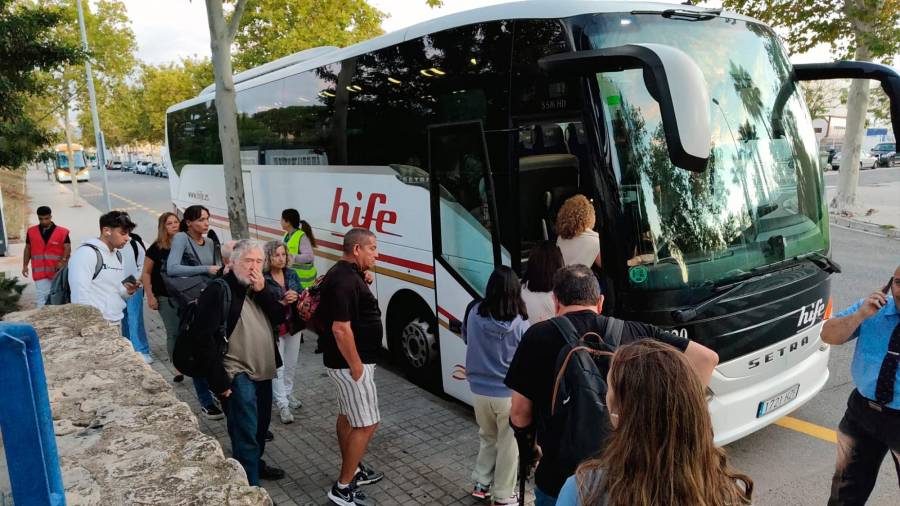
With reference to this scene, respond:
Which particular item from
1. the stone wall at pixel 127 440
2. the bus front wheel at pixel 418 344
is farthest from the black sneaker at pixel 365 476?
the bus front wheel at pixel 418 344

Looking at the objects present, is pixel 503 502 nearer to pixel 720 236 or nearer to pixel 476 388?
pixel 476 388

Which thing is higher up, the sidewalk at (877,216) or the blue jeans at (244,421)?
the blue jeans at (244,421)

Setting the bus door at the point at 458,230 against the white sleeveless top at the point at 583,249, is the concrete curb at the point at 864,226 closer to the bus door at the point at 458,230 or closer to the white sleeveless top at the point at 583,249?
the white sleeveless top at the point at 583,249

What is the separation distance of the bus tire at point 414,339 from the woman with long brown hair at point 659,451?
170 inches

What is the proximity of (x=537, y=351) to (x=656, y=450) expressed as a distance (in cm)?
114

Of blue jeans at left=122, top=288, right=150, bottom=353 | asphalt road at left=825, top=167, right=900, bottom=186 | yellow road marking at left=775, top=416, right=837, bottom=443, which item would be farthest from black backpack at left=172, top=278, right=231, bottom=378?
asphalt road at left=825, top=167, right=900, bottom=186

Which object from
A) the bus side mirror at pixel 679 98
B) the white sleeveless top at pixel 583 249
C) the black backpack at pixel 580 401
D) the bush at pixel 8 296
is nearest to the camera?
the black backpack at pixel 580 401

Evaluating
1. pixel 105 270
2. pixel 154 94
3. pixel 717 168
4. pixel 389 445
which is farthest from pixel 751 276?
pixel 154 94

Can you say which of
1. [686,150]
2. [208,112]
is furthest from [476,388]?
[208,112]

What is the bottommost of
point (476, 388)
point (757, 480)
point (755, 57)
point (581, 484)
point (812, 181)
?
point (757, 480)

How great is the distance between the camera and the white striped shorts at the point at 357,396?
13.2 feet

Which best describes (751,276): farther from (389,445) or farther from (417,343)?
(417,343)

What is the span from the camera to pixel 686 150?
9.72 ft

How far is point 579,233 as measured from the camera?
4910 mm
